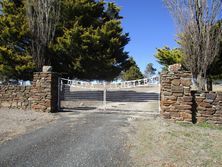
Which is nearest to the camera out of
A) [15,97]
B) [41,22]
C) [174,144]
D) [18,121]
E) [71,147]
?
[71,147]

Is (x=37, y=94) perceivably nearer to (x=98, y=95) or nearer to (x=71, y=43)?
(x=71, y=43)

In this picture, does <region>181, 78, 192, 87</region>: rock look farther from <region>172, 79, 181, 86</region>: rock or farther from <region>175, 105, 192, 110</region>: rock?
<region>175, 105, 192, 110</region>: rock

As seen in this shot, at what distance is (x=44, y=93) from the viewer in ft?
42.1

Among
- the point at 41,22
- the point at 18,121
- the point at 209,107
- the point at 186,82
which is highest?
the point at 41,22

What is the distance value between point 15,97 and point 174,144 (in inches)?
336

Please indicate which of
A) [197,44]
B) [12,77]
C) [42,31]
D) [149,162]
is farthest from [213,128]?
[12,77]

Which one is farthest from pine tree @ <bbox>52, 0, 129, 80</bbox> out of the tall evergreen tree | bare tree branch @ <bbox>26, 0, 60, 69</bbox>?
bare tree branch @ <bbox>26, 0, 60, 69</bbox>

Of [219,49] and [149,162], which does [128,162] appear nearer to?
[149,162]

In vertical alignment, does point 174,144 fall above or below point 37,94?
below

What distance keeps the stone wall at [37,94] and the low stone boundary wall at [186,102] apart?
4.81m

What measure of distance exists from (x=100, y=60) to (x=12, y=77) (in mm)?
6007

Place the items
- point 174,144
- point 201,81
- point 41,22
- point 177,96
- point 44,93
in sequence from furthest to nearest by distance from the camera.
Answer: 1. point 41,22
2. point 201,81
3. point 44,93
4. point 177,96
5. point 174,144

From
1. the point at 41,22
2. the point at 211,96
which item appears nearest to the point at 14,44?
the point at 41,22

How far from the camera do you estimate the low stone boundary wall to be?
10.5 meters
